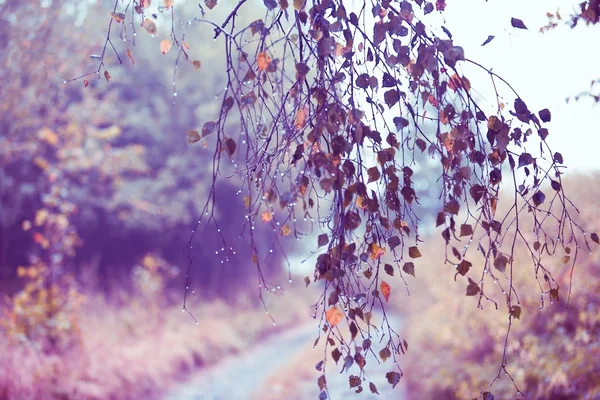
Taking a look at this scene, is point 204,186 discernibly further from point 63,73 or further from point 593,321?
point 593,321

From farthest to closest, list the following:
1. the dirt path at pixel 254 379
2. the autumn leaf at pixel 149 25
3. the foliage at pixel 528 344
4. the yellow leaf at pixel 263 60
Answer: the dirt path at pixel 254 379, the foliage at pixel 528 344, the autumn leaf at pixel 149 25, the yellow leaf at pixel 263 60

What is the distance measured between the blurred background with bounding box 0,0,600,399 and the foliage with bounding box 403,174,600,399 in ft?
0.07

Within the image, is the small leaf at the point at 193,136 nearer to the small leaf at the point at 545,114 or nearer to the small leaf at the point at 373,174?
the small leaf at the point at 373,174

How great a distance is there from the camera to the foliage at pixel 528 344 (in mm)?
4086

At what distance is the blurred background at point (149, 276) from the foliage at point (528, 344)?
0.07ft

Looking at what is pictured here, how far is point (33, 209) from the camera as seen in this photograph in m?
9.36

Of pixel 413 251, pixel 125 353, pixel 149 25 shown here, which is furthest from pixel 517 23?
pixel 125 353

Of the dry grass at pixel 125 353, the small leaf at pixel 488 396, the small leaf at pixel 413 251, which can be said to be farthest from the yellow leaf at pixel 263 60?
the dry grass at pixel 125 353

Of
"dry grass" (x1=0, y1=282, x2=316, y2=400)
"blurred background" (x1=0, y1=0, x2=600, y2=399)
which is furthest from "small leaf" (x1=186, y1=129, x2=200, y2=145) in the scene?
"dry grass" (x1=0, y1=282, x2=316, y2=400)

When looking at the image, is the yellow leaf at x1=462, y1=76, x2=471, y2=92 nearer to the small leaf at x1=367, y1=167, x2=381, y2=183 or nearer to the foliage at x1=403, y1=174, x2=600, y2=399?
the small leaf at x1=367, y1=167, x2=381, y2=183

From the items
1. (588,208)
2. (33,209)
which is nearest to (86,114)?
(33,209)

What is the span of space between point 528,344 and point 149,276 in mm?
6657

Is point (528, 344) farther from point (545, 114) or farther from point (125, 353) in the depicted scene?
point (125, 353)

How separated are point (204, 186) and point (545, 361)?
8720mm
